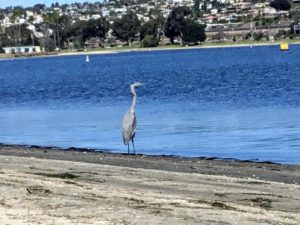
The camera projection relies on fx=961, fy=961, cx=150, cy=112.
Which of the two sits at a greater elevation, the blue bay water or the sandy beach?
the sandy beach

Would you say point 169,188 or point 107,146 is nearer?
point 169,188

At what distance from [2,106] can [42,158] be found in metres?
31.8

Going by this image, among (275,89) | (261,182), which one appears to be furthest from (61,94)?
(261,182)

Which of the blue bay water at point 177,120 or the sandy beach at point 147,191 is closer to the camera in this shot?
the sandy beach at point 147,191

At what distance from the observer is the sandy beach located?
11227 millimetres

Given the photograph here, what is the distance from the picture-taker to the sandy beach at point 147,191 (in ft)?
36.8

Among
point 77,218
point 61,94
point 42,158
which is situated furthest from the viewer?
point 61,94

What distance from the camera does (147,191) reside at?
14.2 metres

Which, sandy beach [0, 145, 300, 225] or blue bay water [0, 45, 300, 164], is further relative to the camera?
blue bay water [0, 45, 300, 164]

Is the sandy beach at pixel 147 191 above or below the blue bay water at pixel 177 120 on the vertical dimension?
above

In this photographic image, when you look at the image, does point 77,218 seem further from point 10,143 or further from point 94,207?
point 10,143

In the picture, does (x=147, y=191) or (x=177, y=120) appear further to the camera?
(x=177, y=120)

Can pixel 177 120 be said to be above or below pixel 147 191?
below

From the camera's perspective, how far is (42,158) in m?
→ 21.9
